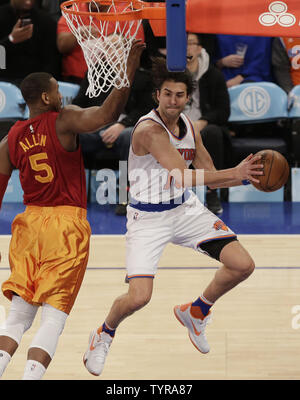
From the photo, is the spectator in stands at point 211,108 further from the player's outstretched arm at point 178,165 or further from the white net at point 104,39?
the player's outstretched arm at point 178,165

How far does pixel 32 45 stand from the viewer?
736cm

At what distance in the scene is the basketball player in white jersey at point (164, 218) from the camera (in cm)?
354

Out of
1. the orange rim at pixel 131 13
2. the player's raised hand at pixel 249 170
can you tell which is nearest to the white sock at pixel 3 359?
the player's raised hand at pixel 249 170

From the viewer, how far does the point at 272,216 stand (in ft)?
22.2

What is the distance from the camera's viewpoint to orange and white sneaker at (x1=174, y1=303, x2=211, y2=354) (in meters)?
3.79

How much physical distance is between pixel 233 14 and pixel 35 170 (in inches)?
47.6

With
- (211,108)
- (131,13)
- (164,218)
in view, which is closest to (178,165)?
(164,218)

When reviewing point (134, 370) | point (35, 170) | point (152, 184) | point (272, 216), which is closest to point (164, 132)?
point (152, 184)

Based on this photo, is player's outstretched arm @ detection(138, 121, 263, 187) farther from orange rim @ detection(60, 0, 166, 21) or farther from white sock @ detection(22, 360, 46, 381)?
white sock @ detection(22, 360, 46, 381)

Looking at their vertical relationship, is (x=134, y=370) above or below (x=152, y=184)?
below

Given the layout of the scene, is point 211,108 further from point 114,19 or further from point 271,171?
point 271,171

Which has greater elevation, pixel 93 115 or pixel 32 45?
pixel 93 115

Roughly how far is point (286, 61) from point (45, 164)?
469 cm
